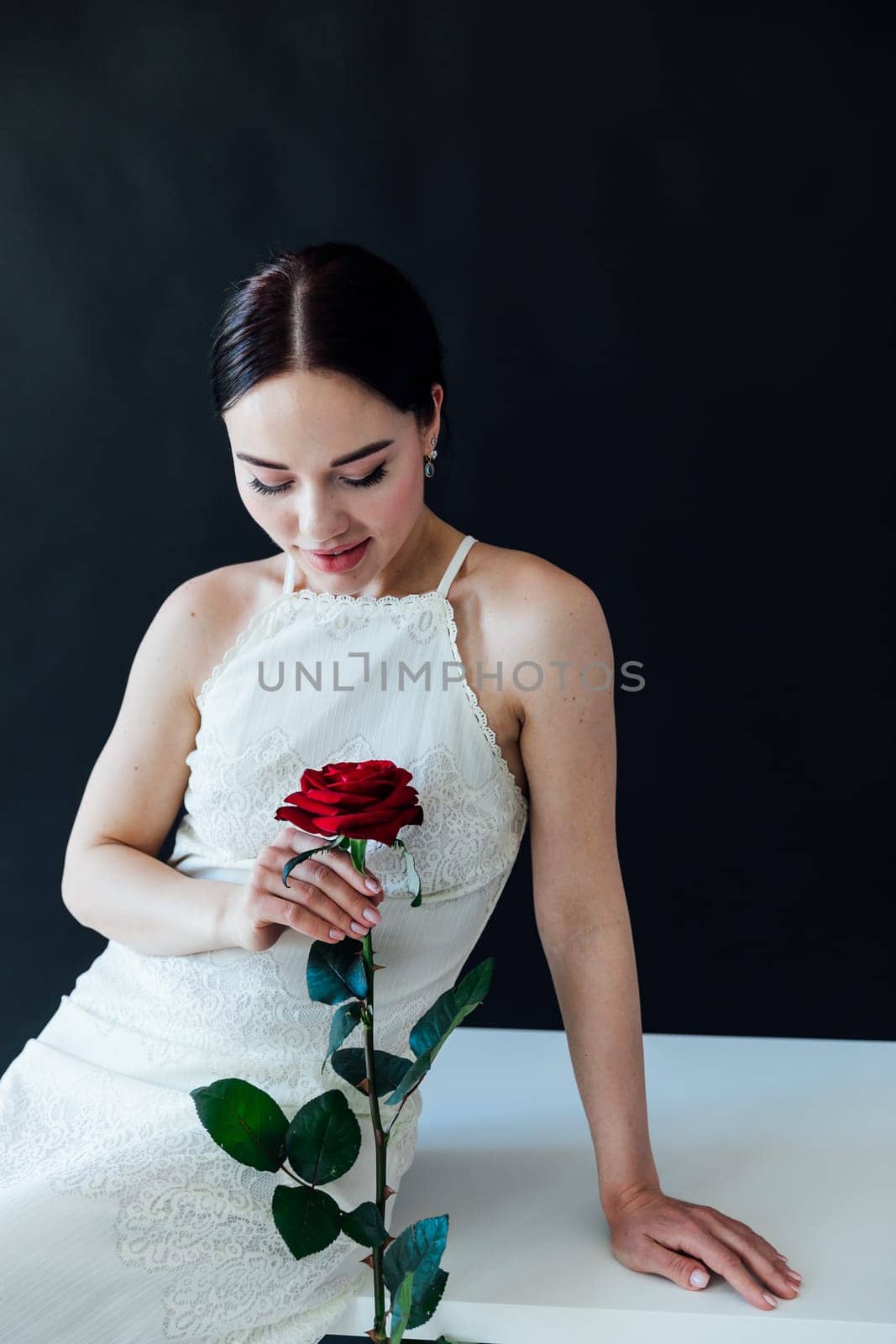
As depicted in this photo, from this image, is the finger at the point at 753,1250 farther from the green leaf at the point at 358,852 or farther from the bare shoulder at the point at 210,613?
the bare shoulder at the point at 210,613

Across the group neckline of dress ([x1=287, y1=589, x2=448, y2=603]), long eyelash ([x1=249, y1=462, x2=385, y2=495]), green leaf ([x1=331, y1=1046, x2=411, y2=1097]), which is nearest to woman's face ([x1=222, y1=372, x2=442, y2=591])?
long eyelash ([x1=249, y1=462, x2=385, y2=495])

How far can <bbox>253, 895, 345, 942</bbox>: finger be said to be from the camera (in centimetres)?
145

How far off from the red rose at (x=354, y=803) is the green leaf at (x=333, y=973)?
15 centimetres

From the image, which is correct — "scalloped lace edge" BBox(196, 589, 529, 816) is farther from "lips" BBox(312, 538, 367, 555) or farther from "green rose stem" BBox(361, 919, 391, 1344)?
"green rose stem" BBox(361, 919, 391, 1344)

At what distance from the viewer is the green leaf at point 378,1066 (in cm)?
143

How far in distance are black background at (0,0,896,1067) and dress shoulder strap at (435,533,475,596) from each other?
2.53ft

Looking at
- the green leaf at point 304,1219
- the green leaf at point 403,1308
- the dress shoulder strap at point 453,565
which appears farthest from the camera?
the dress shoulder strap at point 453,565

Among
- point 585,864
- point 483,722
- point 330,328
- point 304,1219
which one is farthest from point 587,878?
point 330,328

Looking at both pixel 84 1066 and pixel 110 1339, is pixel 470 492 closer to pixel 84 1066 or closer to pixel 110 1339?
pixel 84 1066

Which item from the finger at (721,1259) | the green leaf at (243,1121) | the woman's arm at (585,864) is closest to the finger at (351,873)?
the green leaf at (243,1121)

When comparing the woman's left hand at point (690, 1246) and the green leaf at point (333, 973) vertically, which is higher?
the green leaf at point (333, 973)

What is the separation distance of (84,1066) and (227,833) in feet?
1.14

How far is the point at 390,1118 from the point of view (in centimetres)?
168

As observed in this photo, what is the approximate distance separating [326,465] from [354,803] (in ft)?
1.41
